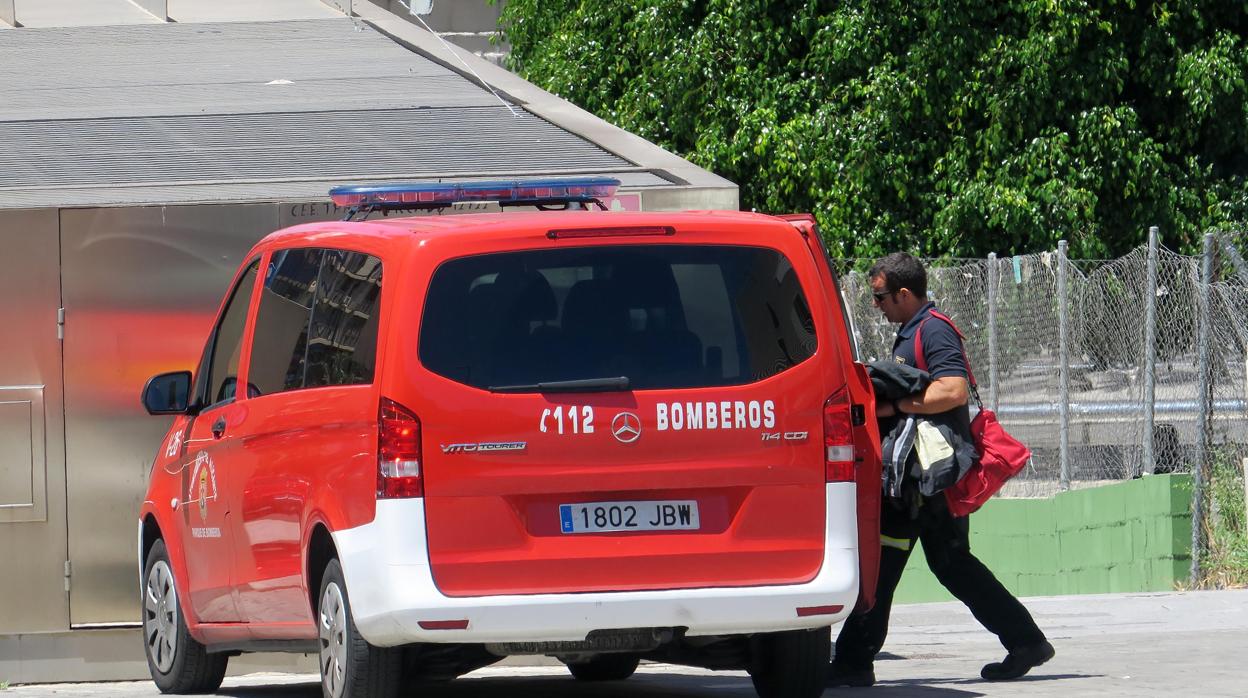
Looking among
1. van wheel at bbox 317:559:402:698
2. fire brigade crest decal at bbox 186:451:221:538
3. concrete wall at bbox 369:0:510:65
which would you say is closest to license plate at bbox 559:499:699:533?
van wheel at bbox 317:559:402:698

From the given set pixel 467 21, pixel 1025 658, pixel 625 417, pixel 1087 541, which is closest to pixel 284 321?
pixel 625 417

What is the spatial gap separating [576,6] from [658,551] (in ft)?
62.3

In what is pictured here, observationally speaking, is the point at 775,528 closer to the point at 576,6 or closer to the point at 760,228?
the point at 760,228

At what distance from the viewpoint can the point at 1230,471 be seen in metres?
12.7

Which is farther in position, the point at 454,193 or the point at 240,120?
the point at 240,120

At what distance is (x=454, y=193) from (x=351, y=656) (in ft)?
6.45

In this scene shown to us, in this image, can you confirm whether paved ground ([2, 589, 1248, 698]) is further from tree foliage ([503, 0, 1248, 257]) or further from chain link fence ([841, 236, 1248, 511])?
tree foliage ([503, 0, 1248, 257])

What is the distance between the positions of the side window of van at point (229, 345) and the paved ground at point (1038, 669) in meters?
1.41

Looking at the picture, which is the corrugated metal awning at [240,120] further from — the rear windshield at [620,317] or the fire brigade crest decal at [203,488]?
the rear windshield at [620,317]

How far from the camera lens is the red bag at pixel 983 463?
331 inches

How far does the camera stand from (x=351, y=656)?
22.7 feet

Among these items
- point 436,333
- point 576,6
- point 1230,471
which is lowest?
point 1230,471

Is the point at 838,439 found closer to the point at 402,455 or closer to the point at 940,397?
the point at 940,397

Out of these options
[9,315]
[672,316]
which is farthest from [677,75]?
[672,316]
